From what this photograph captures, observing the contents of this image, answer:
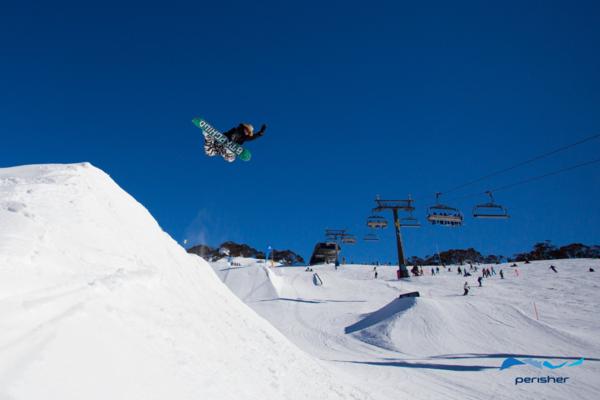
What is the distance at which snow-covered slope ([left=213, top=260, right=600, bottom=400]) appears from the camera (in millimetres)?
9453

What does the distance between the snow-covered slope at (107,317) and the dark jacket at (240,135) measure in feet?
16.7

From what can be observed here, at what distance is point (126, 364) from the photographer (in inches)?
125

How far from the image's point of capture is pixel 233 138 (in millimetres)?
12367

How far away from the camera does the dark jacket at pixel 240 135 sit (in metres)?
11.9

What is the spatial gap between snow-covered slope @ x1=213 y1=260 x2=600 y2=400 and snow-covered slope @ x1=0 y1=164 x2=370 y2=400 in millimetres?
4158

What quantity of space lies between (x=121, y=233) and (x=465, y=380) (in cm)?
991

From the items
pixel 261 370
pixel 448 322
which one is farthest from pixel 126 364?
pixel 448 322

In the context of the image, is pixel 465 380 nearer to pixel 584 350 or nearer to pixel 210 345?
pixel 584 350

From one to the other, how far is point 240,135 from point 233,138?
359 mm

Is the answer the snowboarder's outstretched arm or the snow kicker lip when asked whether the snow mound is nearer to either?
the snow kicker lip

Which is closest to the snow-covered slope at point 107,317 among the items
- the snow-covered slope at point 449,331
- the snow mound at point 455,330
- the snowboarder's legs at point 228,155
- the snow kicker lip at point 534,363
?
the snow-covered slope at point 449,331

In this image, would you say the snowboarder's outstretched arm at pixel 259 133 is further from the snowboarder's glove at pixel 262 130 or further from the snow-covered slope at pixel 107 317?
the snow-covered slope at pixel 107 317

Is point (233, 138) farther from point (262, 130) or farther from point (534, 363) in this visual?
point (534, 363)

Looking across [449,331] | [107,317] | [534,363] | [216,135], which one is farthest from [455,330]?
[107,317]
